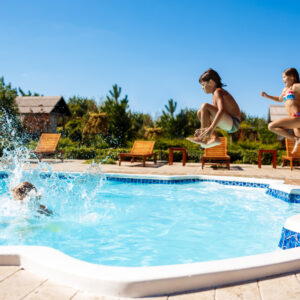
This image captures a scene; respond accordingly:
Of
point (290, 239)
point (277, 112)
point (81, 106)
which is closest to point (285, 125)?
point (290, 239)

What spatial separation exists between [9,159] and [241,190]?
25.6 ft

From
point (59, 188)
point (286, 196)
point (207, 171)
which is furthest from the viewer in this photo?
point (207, 171)

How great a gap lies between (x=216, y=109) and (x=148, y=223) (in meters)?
2.97

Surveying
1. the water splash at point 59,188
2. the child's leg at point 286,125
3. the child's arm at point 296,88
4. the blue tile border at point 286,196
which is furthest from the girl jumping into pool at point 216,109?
the blue tile border at point 286,196

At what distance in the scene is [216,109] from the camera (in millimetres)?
3613

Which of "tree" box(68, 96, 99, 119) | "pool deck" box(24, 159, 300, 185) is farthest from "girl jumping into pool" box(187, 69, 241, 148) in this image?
"tree" box(68, 96, 99, 119)

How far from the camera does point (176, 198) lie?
24.8ft

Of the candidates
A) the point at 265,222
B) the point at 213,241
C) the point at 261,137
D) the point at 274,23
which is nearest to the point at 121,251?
the point at 213,241

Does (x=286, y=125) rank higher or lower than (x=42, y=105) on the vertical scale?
lower

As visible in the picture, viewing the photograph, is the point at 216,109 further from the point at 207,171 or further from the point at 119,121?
the point at 119,121

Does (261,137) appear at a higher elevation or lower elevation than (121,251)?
higher

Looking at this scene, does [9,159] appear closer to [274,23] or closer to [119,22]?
[119,22]

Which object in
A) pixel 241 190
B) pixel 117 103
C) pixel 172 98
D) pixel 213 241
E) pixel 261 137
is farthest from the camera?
pixel 172 98

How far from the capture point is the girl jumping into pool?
3461 mm
